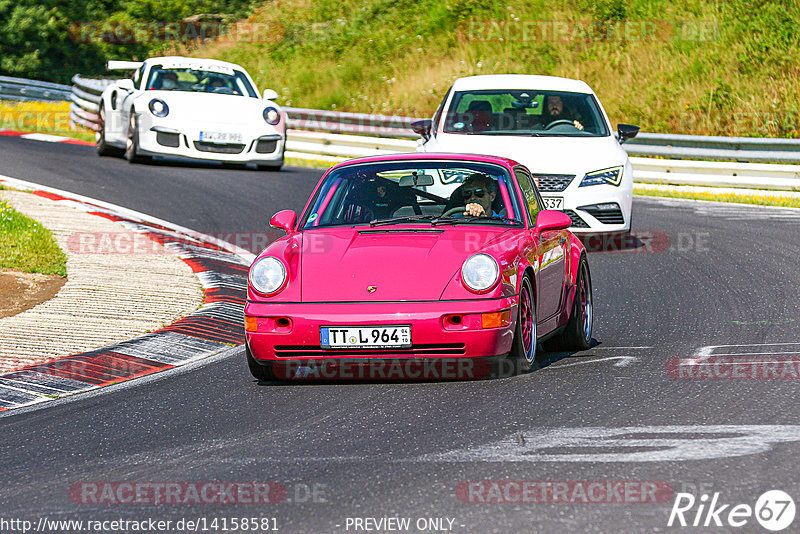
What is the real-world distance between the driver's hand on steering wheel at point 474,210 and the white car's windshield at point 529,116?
563cm

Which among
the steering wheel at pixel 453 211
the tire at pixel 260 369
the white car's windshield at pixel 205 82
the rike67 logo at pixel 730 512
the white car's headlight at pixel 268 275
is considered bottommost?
the tire at pixel 260 369

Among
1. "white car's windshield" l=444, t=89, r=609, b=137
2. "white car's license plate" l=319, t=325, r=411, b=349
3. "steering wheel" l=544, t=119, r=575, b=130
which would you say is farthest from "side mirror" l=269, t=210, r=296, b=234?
"steering wheel" l=544, t=119, r=575, b=130

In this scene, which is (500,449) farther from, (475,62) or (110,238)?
(475,62)

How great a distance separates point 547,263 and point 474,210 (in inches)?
21.8

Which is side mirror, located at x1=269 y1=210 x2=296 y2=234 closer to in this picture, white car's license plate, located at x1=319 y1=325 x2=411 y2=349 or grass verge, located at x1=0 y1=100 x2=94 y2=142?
white car's license plate, located at x1=319 y1=325 x2=411 y2=349

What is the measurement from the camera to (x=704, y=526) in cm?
437

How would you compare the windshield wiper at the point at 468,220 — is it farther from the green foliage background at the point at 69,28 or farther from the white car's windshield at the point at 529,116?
the green foliage background at the point at 69,28

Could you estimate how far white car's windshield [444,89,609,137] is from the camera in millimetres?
13633

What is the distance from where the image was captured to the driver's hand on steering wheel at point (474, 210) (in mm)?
7910

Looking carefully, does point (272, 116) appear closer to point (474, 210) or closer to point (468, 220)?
point (474, 210)

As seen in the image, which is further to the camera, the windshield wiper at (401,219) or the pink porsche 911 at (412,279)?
the windshield wiper at (401,219)

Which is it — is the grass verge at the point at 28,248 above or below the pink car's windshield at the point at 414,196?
below

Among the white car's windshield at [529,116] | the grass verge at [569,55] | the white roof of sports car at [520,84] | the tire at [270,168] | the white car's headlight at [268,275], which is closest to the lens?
the white car's headlight at [268,275]

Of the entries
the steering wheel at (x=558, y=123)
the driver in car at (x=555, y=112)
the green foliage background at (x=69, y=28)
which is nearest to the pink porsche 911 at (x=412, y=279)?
the steering wheel at (x=558, y=123)
